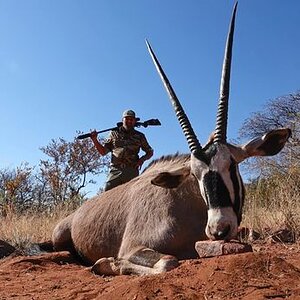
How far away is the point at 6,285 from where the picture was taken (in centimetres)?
380

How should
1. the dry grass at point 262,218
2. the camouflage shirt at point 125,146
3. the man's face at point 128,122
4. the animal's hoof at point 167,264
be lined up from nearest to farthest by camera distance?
1. the animal's hoof at point 167,264
2. the dry grass at point 262,218
3. the camouflage shirt at point 125,146
4. the man's face at point 128,122

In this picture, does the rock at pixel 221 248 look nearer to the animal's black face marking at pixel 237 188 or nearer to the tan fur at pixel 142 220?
the animal's black face marking at pixel 237 188

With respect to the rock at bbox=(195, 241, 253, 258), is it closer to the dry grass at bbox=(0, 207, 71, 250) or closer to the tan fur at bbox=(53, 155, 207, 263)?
the tan fur at bbox=(53, 155, 207, 263)

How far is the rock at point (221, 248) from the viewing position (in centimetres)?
315

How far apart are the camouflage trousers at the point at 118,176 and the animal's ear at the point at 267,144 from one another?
9.17ft

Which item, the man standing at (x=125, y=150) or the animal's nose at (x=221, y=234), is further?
the man standing at (x=125, y=150)

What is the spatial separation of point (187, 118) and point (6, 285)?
209 centimetres

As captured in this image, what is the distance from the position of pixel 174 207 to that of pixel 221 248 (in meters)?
1.25

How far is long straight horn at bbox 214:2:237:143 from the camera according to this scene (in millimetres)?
4227

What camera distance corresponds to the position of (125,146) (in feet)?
23.1

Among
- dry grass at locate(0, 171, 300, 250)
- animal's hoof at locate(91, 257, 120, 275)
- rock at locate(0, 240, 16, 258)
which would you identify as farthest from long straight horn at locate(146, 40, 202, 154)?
rock at locate(0, 240, 16, 258)

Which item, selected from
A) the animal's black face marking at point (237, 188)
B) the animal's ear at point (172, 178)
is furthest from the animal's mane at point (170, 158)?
the animal's black face marking at point (237, 188)

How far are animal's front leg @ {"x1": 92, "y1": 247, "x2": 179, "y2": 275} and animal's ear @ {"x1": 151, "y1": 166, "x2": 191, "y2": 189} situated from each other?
2.00 ft

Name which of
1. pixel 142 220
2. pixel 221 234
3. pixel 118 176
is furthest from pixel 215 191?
pixel 118 176
